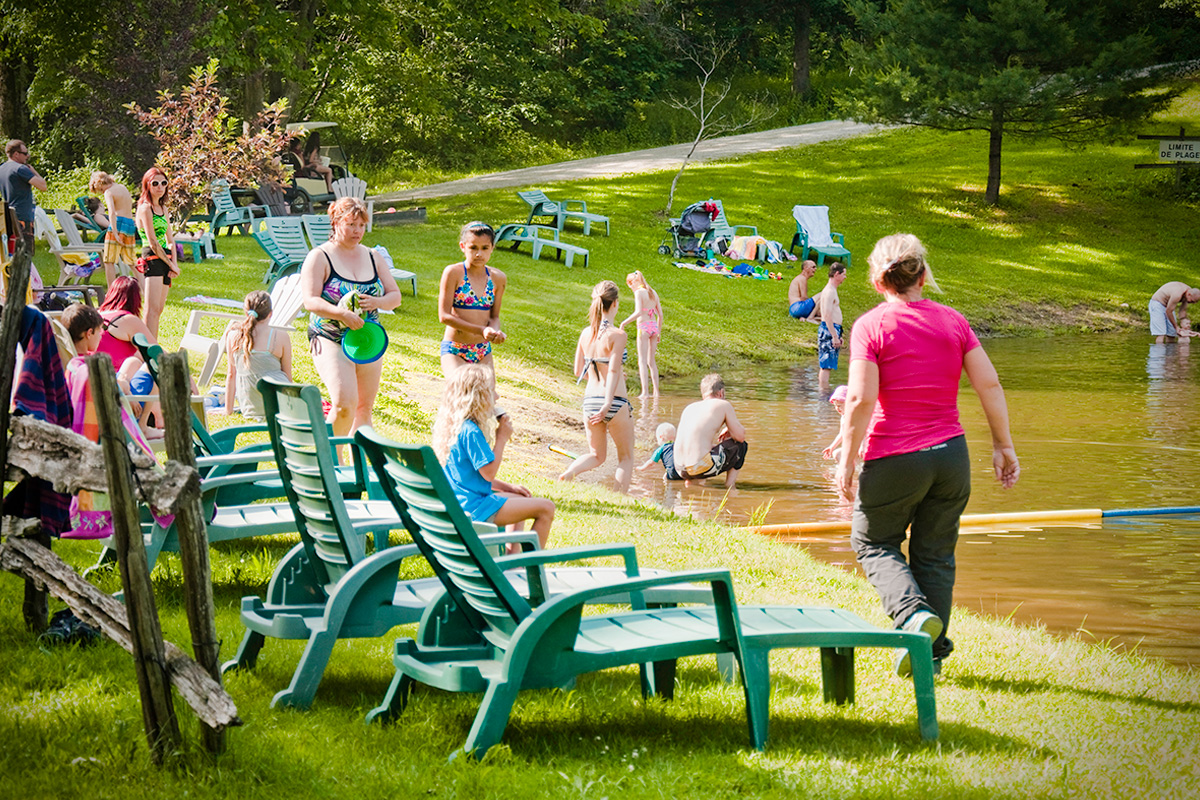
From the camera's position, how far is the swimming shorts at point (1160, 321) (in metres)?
21.6

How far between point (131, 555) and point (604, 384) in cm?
652

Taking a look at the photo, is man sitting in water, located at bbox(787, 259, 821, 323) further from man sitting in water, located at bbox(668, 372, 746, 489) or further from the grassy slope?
the grassy slope

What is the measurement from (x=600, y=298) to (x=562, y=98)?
121 ft

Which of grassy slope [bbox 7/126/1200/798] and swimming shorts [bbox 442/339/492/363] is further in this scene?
swimming shorts [bbox 442/339/492/363]

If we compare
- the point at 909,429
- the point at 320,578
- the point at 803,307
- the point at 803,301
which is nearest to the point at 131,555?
the point at 320,578

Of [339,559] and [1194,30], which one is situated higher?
[1194,30]

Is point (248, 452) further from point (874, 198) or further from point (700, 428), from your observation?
point (874, 198)

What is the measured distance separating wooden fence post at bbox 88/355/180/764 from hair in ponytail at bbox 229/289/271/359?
20.1 feet

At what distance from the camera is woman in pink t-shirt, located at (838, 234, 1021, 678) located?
4676mm

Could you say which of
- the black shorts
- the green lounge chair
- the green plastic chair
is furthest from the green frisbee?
the black shorts

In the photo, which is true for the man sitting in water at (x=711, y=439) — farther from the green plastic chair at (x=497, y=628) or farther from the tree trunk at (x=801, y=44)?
the tree trunk at (x=801, y=44)

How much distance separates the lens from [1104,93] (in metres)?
30.6

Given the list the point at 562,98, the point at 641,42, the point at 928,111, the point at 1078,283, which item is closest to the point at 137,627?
the point at 1078,283

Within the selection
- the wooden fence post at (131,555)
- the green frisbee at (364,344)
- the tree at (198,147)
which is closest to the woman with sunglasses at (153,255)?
the green frisbee at (364,344)
